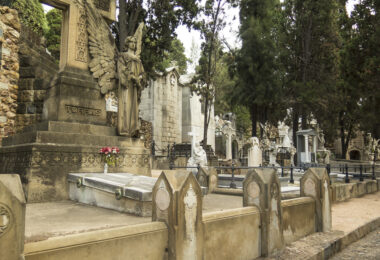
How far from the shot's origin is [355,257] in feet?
18.6

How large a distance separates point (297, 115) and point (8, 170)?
24.5 metres

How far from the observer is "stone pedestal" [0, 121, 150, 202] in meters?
6.49

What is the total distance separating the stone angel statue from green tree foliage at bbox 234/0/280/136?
21387mm

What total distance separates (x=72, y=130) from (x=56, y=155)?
3.13ft

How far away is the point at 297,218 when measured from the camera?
19.1 ft

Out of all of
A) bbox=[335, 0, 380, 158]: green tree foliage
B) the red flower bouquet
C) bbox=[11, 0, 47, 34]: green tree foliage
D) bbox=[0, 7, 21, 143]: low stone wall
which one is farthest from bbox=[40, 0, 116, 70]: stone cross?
bbox=[335, 0, 380, 158]: green tree foliage

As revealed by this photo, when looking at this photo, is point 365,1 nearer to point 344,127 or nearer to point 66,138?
point 66,138

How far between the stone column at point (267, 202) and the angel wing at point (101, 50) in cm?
548

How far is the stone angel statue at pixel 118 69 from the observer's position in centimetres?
881

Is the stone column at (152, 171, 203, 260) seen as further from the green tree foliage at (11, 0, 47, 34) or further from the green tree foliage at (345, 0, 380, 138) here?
the green tree foliage at (11, 0, 47, 34)

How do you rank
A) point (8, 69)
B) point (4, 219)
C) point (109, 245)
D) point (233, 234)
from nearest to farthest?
1. point (4, 219)
2. point (109, 245)
3. point (233, 234)
4. point (8, 69)

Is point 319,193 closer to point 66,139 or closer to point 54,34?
point 66,139

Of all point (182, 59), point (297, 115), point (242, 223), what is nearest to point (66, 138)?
point (242, 223)

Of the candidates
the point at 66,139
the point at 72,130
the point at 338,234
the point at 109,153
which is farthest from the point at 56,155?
the point at 338,234
